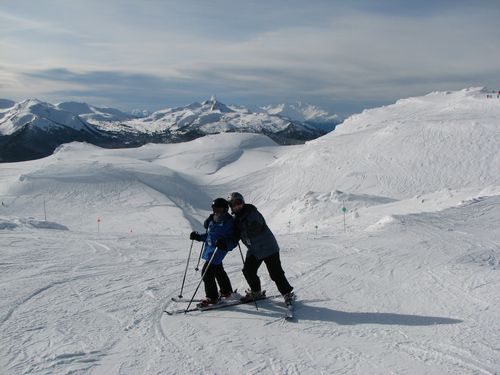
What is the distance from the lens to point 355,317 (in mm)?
6586

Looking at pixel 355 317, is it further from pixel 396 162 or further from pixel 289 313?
pixel 396 162

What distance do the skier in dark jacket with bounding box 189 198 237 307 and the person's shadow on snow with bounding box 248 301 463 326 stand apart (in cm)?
91

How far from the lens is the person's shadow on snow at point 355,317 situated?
6293mm

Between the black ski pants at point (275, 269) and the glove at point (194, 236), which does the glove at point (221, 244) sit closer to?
the glove at point (194, 236)

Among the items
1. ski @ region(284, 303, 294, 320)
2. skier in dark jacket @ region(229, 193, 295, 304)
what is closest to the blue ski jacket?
skier in dark jacket @ region(229, 193, 295, 304)

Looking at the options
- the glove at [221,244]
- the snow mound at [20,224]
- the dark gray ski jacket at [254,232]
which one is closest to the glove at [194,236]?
the glove at [221,244]

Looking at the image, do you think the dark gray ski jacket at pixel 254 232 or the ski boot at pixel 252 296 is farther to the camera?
the ski boot at pixel 252 296

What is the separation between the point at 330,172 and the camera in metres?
48.9

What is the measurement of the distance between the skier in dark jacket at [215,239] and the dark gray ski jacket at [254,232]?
166mm

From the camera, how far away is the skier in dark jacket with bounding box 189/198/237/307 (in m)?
6.84

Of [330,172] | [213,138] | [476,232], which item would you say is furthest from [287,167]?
[476,232]

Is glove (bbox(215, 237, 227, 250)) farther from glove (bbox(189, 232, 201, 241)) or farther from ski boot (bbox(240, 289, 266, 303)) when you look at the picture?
ski boot (bbox(240, 289, 266, 303))

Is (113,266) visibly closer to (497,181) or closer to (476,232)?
(476,232)

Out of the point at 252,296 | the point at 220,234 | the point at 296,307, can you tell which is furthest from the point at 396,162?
the point at 220,234
